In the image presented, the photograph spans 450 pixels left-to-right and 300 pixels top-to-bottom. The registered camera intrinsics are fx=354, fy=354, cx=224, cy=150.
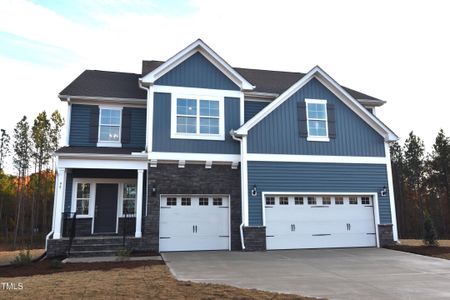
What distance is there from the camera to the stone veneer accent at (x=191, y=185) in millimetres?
12703

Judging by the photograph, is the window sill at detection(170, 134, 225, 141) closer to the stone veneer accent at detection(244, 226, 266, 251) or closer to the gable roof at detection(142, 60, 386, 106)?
the gable roof at detection(142, 60, 386, 106)

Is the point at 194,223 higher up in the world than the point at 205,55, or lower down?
lower down

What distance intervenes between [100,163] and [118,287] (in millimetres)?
6907

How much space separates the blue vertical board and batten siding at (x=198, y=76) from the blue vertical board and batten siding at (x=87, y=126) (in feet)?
6.59

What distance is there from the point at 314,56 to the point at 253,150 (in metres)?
6.71

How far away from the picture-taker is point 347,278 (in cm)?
784

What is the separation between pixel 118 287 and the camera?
655cm

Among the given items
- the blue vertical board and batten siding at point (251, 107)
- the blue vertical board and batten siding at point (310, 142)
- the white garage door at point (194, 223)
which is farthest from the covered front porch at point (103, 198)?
the blue vertical board and batten siding at point (251, 107)

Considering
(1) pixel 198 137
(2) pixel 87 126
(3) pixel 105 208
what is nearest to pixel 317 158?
(1) pixel 198 137

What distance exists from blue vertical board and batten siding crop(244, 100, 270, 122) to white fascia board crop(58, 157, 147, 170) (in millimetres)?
4811

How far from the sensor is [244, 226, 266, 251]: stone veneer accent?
12.8 meters

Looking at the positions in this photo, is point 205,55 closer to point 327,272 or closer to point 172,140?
point 172,140

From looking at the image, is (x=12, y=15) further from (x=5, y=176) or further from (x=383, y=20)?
(x=5, y=176)

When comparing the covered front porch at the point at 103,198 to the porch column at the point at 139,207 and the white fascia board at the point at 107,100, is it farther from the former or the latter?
the white fascia board at the point at 107,100
